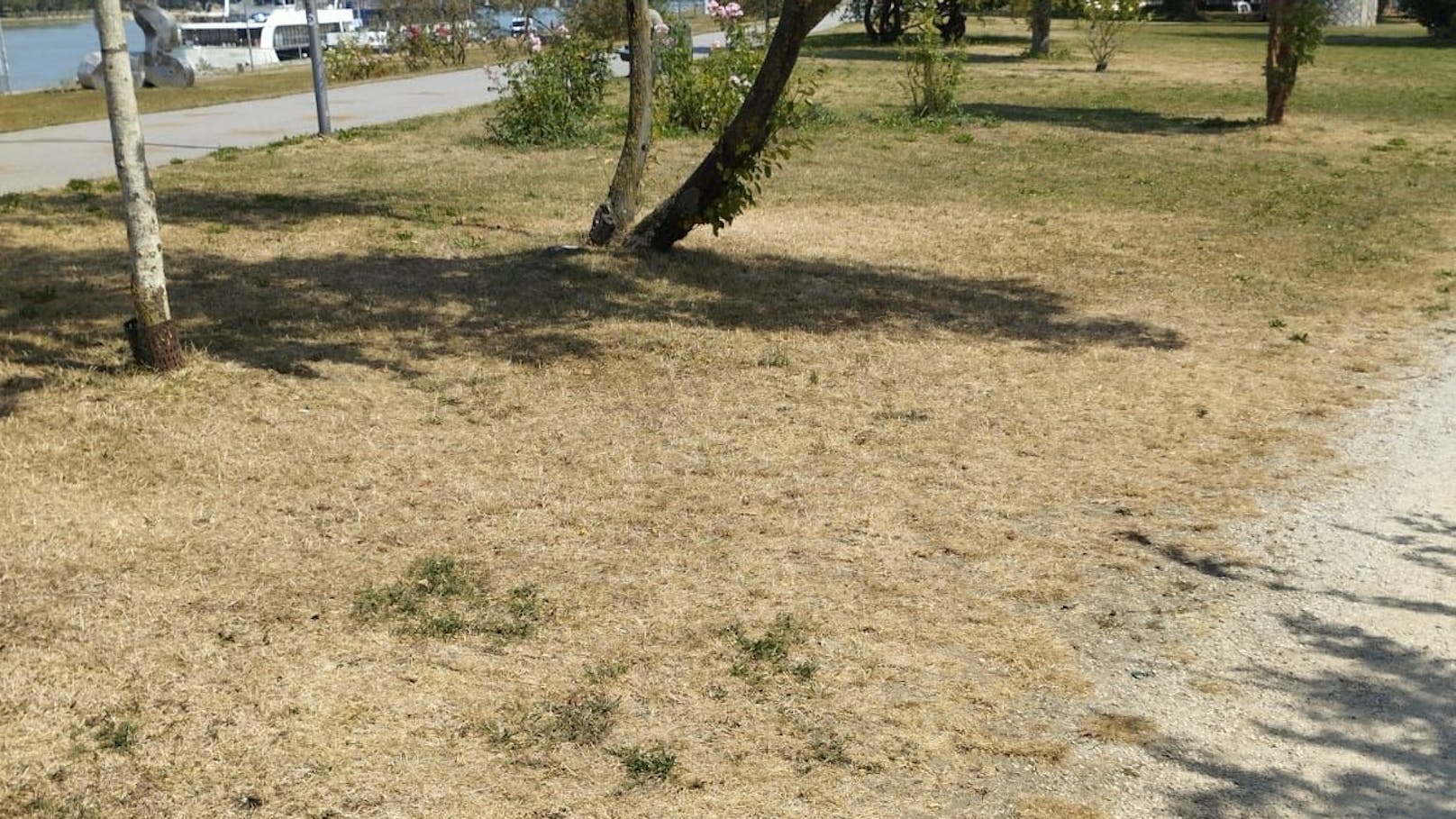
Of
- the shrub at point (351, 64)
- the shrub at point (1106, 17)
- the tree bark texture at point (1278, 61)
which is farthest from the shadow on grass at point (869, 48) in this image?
the tree bark texture at point (1278, 61)

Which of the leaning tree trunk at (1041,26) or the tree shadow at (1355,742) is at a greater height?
the leaning tree trunk at (1041,26)

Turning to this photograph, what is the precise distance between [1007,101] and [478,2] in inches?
884

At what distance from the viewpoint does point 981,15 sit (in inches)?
1972

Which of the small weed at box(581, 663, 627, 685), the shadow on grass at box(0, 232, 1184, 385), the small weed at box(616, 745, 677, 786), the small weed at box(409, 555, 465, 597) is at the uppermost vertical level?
the shadow on grass at box(0, 232, 1184, 385)

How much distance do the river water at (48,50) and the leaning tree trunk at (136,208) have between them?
7025 millimetres

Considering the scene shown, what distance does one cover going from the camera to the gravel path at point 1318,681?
12.3 ft

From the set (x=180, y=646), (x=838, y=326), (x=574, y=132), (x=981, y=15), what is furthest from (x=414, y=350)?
(x=981, y=15)

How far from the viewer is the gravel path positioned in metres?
3.76

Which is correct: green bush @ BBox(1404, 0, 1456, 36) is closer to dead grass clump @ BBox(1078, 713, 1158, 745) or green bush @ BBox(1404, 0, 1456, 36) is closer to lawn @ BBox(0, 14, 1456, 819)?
lawn @ BBox(0, 14, 1456, 819)

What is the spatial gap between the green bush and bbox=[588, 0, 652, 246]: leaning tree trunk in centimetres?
3828

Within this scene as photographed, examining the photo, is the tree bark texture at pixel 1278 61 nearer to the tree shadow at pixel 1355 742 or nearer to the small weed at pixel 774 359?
the small weed at pixel 774 359

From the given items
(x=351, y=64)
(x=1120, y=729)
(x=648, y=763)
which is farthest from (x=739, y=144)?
(x=351, y=64)

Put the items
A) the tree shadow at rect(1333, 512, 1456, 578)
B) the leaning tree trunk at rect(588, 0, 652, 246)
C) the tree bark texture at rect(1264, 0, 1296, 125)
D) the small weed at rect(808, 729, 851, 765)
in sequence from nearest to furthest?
the small weed at rect(808, 729, 851, 765)
the tree shadow at rect(1333, 512, 1456, 578)
the leaning tree trunk at rect(588, 0, 652, 246)
the tree bark texture at rect(1264, 0, 1296, 125)

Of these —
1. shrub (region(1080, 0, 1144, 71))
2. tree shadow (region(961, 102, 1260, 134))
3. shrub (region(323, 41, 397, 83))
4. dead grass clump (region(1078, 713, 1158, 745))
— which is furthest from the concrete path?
shrub (region(1080, 0, 1144, 71))
